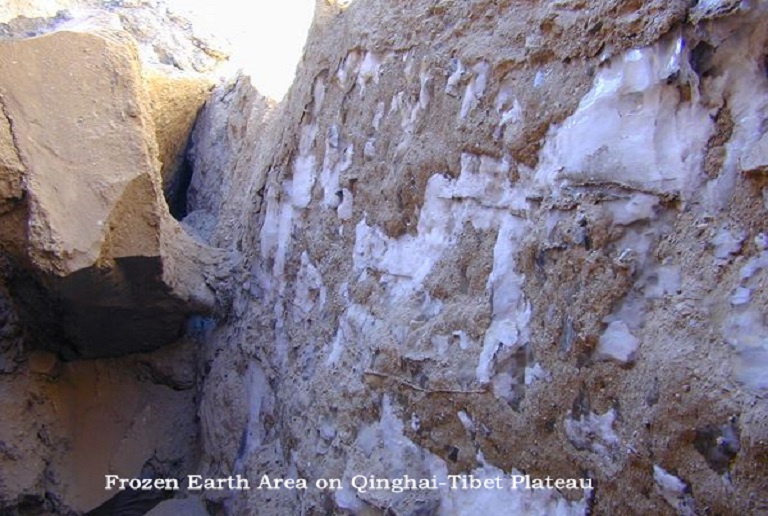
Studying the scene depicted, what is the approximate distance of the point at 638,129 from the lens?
1.36m

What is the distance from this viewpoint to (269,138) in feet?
9.61

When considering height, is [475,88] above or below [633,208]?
above

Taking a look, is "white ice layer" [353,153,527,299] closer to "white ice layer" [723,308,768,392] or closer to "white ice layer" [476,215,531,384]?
"white ice layer" [476,215,531,384]

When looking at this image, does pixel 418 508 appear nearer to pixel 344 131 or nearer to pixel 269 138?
pixel 344 131

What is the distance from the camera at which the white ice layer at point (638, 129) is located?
128cm

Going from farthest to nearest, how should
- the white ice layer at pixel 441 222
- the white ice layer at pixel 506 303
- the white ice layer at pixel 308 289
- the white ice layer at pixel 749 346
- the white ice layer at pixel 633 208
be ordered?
the white ice layer at pixel 308 289 < the white ice layer at pixel 441 222 < the white ice layer at pixel 506 303 < the white ice layer at pixel 633 208 < the white ice layer at pixel 749 346

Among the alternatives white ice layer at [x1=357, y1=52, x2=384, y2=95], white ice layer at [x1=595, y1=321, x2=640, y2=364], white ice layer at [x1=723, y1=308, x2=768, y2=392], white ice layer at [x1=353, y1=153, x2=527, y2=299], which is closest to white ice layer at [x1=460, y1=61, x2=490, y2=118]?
white ice layer at [x1=353, y1=153, x2=527, y2=299]

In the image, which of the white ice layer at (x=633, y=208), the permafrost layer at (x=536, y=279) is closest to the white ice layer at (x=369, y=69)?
the permafrost layer at (x=536, y=279)

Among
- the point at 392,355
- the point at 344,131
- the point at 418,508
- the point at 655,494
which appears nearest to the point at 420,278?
the point at 392,355

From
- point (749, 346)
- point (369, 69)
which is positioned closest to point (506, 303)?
point (749, 346)

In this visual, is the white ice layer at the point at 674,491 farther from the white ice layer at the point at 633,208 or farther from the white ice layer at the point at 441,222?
the white ice layer at the point at 441,222

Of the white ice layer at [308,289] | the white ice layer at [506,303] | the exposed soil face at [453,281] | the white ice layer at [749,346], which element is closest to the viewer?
the white ice layer at [749,346]

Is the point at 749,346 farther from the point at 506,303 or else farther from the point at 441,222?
the point at 441,222

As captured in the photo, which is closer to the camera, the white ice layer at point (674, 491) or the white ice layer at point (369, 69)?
the white ice layer at point (674, 491)
